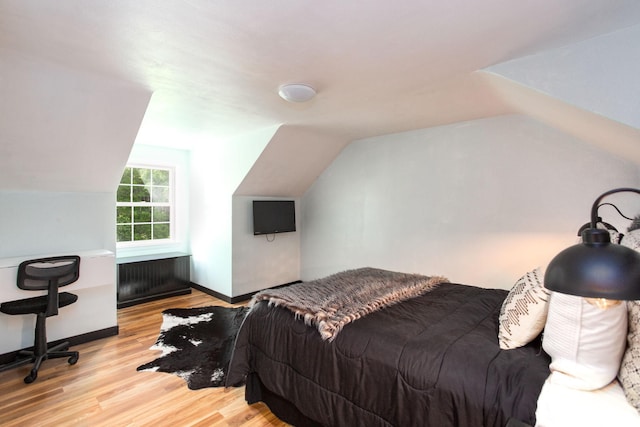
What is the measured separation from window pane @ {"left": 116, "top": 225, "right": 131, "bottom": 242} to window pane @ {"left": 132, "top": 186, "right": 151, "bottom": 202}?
16.8 inches

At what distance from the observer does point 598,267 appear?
0.77 meters

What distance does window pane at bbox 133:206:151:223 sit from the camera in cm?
480

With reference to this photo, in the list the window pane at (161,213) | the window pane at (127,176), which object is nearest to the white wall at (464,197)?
the window pane at (161,213)

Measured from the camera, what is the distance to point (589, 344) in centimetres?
122

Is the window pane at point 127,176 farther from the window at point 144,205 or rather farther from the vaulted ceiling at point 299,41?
the vaulted ceiling at point 299,41

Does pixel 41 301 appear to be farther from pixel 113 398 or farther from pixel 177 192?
pixel 177 192

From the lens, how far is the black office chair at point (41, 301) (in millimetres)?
2621

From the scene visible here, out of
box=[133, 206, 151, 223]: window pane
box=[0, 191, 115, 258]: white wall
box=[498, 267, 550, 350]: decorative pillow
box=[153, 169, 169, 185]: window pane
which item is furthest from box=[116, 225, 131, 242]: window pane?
box=[498, 267, 550, 350]: decorative pillow

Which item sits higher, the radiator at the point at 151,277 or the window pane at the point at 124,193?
the window pane at the point at 124,193

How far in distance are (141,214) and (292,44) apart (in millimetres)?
4108

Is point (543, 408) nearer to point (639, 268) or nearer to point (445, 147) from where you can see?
point (639, 268)

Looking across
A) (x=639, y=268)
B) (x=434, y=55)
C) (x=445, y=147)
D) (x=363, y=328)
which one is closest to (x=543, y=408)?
(x=639, y=268)

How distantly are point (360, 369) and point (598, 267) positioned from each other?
1.23m

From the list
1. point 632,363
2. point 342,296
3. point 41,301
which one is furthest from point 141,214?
point 632,363
